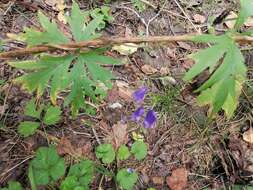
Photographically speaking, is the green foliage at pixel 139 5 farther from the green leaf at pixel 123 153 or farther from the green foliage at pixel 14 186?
the green foliage at pixel 14 186

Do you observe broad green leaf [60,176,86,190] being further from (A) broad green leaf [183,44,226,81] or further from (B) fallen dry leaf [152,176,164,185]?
(A) broad green leaf [183,44,226,81]

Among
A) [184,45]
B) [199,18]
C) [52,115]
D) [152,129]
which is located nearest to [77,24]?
[52,115]

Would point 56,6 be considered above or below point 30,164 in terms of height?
above

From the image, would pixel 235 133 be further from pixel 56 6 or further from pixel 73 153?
pixel 56 6

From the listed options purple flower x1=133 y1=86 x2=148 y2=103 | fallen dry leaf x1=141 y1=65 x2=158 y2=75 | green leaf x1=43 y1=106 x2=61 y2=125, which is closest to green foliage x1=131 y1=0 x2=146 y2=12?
fallen dry leaf x1=141 y1=65 x2=158 y2=75

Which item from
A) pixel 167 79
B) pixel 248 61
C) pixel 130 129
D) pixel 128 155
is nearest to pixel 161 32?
pixel 167 79

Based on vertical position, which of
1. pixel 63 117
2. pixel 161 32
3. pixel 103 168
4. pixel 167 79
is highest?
pixel 161 32

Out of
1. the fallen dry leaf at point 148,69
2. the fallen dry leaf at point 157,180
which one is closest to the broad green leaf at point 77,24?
the fallen dry leaf at point 148,69
